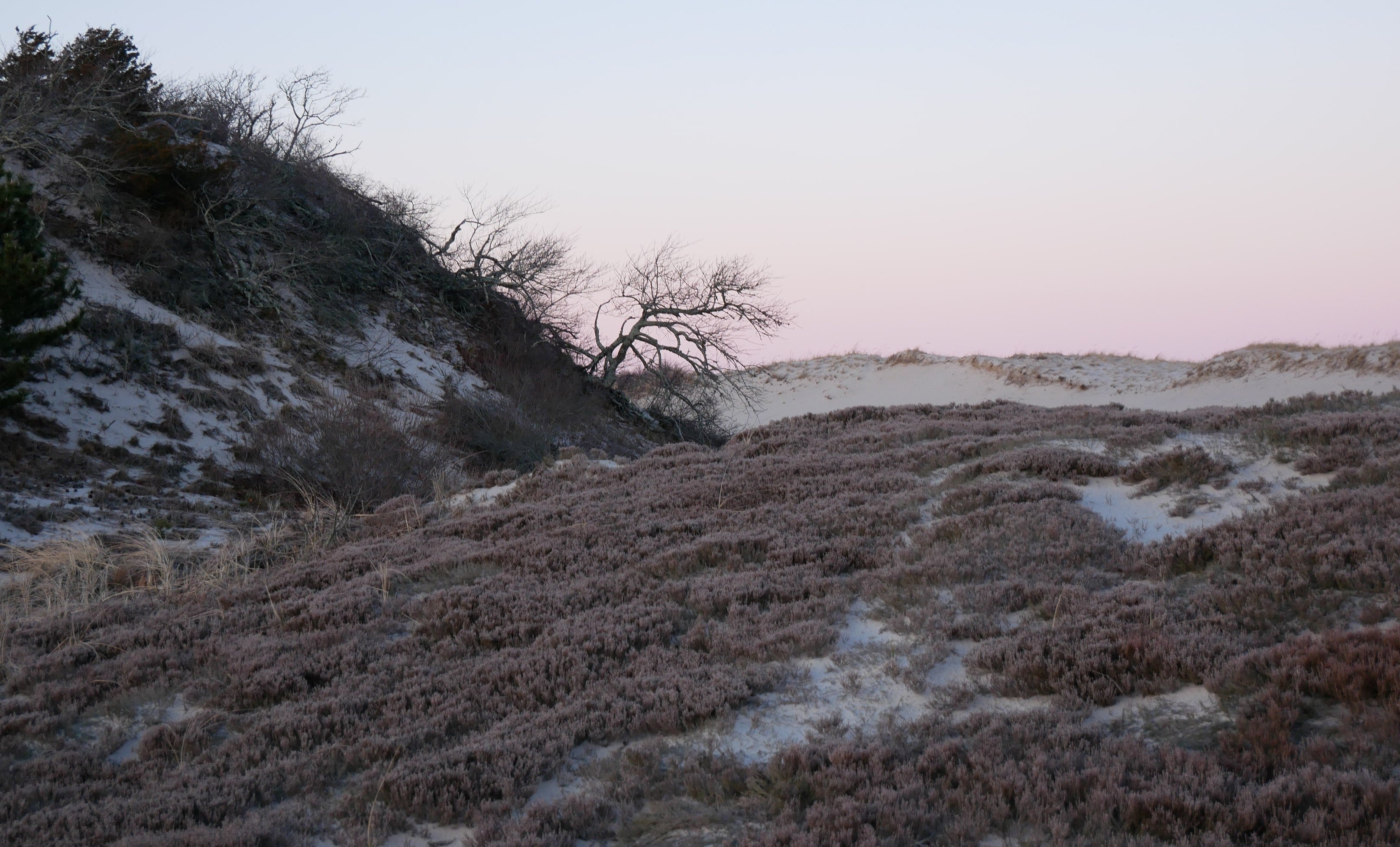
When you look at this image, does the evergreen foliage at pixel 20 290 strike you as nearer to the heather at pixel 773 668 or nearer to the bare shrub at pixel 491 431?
the heather at pixel 773 668

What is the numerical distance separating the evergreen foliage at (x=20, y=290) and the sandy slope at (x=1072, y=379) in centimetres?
1660

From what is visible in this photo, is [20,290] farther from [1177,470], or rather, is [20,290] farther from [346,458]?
[1177,470]

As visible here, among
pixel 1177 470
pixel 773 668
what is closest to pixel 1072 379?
pixel 1177 470

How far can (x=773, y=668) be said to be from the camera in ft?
19.5

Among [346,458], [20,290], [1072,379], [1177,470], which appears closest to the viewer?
[1177,470]

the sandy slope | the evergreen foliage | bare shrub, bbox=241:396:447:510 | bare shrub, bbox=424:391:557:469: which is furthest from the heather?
the sandy slope

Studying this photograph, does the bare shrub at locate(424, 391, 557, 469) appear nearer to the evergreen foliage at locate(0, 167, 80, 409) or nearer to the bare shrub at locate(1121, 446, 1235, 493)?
the evergreen foliage at locate(0, 167, 80, 409)

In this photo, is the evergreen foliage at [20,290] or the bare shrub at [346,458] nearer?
the evergreen foliage at [20,290]

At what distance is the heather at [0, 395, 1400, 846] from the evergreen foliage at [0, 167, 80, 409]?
5.80m

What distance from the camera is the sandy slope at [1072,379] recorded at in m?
26.5

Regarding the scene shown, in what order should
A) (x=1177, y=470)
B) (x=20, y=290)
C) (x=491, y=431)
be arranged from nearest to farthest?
(x=1177, y=470)
(x=20, y=290)
(x=491, y=431)

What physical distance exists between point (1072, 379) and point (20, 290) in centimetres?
3099

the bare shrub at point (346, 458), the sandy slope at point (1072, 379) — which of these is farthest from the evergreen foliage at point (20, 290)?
the sandy slope at point (1072, 379)

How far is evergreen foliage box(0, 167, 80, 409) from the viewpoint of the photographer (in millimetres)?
14023
